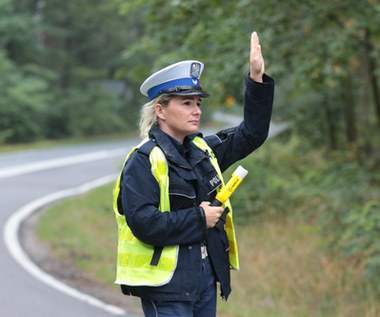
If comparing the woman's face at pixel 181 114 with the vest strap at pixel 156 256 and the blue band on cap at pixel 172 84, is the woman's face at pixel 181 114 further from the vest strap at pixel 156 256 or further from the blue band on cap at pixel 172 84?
the vest strap at pixel 156 256

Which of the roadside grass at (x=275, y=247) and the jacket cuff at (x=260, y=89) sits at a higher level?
the jacket cuff at (x=260, y=89)

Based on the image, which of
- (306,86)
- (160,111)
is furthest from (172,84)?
(306,86)

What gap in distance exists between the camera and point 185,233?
99.2 inches

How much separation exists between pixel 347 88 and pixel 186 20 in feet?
18.0

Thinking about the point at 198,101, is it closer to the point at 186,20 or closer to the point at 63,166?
the point at 186,20

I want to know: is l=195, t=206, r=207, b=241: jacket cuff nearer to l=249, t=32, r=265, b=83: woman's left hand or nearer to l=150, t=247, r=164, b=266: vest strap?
l=150, t=247, r=164, b=266: vest strap

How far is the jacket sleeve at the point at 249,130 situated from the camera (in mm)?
2758

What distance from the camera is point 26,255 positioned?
7.71 metres

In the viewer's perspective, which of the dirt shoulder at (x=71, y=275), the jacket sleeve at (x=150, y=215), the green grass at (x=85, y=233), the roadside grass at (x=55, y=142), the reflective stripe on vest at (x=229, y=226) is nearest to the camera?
the jacket sleeve at (x=150, y=215)

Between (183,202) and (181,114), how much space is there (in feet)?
1.31

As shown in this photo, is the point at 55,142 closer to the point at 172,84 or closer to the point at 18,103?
the point at 18,103

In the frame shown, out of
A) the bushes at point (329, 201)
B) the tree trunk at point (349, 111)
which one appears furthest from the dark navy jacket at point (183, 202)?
the tree trunk at point (349, 111)

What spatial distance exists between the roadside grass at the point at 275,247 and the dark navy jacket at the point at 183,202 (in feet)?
10.1

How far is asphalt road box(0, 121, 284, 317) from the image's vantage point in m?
5.75
